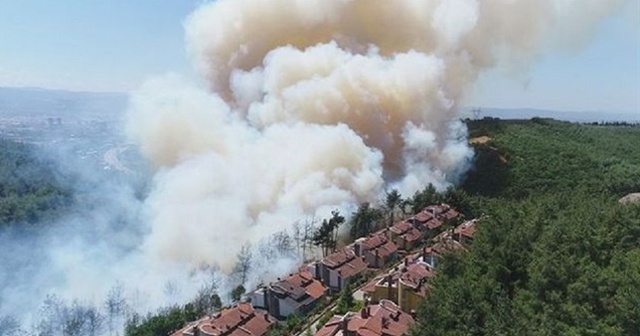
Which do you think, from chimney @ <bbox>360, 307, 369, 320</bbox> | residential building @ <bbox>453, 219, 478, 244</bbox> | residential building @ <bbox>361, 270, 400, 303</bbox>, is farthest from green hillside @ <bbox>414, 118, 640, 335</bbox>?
residential building @ <bbox>453, 219, 478, 244</bbox>

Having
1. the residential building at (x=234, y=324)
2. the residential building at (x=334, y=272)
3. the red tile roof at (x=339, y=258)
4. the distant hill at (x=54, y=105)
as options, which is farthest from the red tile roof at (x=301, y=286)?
the distant hill at (x=54, y=105)

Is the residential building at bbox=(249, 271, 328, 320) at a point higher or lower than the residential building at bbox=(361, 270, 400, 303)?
lower

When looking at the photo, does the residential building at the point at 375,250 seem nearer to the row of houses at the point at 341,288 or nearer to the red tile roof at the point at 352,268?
the row of houses at the point at 341,288

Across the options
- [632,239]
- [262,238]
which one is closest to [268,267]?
[262,238]

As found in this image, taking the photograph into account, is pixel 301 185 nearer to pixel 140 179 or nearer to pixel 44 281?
pixel 44 281

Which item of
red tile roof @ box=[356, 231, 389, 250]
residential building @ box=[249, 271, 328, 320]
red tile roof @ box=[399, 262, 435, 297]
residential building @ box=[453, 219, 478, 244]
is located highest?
red tile roof @ box=[399, 262, 435, 297]

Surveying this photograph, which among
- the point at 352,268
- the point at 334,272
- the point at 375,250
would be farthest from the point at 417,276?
the point at 375,250

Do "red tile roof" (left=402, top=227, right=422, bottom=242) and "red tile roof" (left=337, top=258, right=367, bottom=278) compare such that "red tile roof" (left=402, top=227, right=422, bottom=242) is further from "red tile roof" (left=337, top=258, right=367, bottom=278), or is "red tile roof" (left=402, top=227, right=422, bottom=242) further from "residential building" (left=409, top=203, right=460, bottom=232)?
"red tile roof" (left=337, top=258, right=367, bottom=278)
